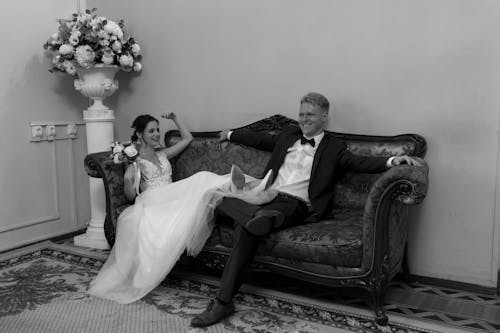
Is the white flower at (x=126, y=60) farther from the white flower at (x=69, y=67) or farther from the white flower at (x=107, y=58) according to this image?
the white flower at (x=69, y=67)

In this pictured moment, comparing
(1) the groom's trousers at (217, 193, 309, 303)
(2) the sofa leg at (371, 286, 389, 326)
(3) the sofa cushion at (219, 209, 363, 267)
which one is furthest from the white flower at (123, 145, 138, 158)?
(2) the sofa leg at (371, 286, 389, 326)

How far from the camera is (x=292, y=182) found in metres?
2.91

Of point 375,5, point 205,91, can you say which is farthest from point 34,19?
point 375,5

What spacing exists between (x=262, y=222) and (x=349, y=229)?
1.52 ft

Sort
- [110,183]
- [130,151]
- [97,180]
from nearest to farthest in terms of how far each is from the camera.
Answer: [130,151] < [110,183] < [97,180]

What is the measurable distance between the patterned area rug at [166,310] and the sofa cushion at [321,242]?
287 mm

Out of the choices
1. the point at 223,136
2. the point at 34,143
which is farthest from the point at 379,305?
the point at 34,143

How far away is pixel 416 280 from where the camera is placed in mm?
3043

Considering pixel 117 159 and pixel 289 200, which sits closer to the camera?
pixel 289 200

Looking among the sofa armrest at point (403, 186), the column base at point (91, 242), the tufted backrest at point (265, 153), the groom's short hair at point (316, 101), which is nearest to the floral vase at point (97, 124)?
the column base at point (91, 242)

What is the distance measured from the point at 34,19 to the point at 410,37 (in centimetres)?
291

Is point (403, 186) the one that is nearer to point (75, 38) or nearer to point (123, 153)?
point (123, 153)

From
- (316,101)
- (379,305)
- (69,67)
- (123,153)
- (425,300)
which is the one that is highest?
(69,67)

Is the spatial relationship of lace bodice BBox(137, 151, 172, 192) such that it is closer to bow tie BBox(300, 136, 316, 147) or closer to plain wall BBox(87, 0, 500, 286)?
plain wall BBox(87, 0, 500, 286)
